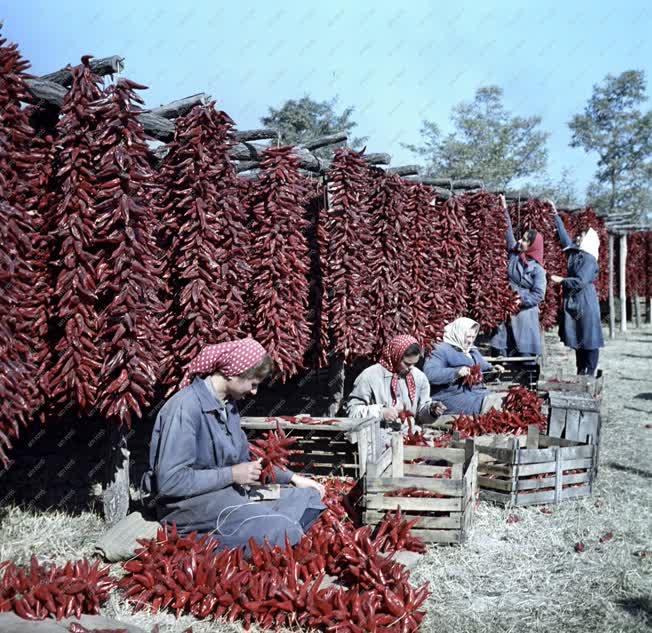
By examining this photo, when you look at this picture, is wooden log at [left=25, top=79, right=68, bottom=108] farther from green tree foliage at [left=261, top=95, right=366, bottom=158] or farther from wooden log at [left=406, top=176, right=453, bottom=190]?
green tree foliage at [left=261, top=95, right=366, bottom=158]

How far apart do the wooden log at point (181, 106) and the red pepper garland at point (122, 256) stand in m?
0.66

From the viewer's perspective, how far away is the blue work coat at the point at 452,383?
280 inches

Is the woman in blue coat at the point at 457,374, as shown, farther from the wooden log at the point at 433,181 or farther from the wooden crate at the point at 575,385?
the wooden log at the point at 433,181

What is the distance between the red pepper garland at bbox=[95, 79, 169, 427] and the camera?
165 inches

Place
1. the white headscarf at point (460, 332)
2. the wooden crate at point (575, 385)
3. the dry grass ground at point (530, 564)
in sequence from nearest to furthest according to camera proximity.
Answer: the dry grass ground at point (530, 564), the wooden crate at point (575, 385), the white headscarf at point (460, 332)

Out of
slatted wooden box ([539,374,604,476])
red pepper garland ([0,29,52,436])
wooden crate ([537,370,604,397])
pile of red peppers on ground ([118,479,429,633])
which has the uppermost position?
red pepper garland ([0,29,52,436])

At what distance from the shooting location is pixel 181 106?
16.4 feet

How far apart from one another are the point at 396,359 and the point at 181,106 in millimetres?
2657

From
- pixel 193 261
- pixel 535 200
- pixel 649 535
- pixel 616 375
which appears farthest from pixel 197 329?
pixel 616 375

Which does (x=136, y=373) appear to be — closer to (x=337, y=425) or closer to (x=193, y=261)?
(x=193, y=261)

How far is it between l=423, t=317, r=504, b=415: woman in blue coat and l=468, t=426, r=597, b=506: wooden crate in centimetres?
150

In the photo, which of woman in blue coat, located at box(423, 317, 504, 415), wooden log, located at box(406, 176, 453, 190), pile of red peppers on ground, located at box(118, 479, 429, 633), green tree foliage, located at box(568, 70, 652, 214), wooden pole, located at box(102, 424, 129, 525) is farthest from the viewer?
green tree foliage, located at box(568, 70, 652, 214)

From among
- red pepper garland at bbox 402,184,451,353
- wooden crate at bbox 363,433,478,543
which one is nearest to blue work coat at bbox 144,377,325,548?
wooden crate at bbox 363,433,478,543

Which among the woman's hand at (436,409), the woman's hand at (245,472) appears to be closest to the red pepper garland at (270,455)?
the woman's hand at (245,472)
